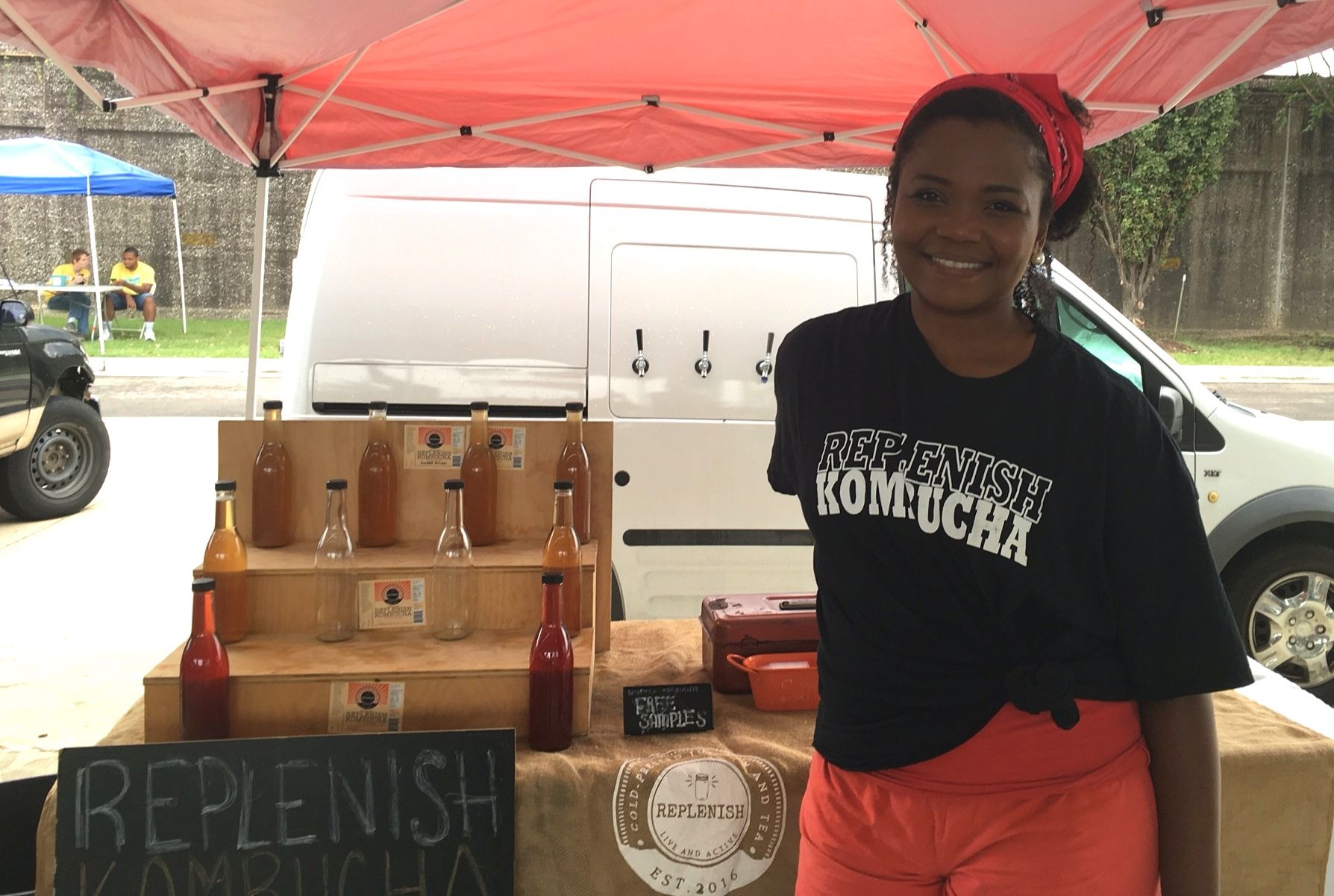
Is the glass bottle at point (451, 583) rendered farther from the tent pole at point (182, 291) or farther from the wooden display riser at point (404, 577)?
the tent pole at point (182, 291)

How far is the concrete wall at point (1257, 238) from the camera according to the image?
1959 centimetres

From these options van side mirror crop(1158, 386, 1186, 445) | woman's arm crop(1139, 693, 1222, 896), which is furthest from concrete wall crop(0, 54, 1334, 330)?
woman's arm crop(1139, 693, 1222, 896)

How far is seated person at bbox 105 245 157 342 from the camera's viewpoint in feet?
55.9

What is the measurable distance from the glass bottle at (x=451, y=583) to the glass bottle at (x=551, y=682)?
0.23m

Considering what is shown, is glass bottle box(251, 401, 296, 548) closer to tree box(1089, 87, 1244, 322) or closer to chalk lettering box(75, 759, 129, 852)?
chalk lettering box(75, 759, 129, 852)

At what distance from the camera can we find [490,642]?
7.24 feet

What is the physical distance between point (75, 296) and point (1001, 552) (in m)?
17.9

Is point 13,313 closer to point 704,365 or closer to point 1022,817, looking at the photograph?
point 704,365

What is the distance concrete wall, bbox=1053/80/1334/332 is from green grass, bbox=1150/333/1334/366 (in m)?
0.39

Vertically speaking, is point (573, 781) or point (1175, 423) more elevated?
point (1175, 423)

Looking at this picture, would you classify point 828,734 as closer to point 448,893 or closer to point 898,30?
point 448,893

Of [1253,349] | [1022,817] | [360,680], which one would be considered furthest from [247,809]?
[1253,349]

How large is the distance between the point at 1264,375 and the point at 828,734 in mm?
17366

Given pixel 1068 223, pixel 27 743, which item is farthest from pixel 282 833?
pixel 27 743
